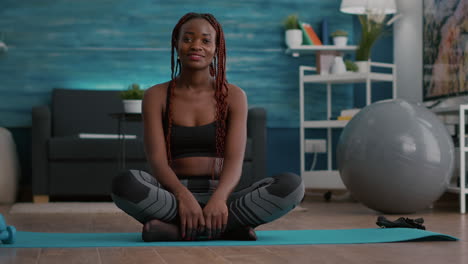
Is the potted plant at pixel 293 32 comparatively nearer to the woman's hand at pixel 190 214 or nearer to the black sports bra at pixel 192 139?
the black sports bra at pixel 192 139

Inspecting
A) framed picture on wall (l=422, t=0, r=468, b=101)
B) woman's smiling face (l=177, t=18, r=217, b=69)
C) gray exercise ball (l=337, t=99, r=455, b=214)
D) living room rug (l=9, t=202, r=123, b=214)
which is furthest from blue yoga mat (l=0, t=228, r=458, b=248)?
framed picture on wall (l=422, t=0, r=468, b=101)

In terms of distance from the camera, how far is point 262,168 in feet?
16.6

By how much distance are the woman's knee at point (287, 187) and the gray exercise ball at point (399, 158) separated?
1315 millimetres

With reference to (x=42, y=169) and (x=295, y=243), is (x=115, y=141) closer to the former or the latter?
(x=42, y=169)

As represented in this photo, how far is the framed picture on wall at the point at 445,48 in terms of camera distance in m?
4.34

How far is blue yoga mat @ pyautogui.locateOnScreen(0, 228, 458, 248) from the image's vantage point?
2369 millimetres

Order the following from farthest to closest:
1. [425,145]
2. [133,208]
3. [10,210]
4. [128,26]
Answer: [128,26]
[10,210]
[425,145]
[133,208]

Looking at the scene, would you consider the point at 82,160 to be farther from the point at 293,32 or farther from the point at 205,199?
the point at 205,199

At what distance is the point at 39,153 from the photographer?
490 centimetres

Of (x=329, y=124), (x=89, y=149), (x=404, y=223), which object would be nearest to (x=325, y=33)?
(x=329, y=124)

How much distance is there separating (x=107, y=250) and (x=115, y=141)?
278 centimetres

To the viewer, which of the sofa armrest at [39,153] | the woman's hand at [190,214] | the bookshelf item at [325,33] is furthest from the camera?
the bookshelf item at [325,33]

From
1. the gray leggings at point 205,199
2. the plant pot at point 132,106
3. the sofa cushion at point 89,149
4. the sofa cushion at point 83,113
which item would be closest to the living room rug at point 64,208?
the sofa cushion at point 89,149

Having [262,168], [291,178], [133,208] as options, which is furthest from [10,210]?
[291,178]
